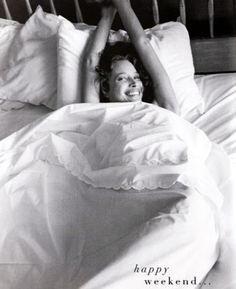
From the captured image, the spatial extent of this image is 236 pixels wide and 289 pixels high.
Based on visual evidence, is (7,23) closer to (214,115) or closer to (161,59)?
(161,59)

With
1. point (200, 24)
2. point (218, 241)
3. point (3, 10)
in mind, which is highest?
point (3, 10)

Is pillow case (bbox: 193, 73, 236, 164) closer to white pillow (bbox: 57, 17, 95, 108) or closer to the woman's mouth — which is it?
the woman's mouth

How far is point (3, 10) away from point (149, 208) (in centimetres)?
90

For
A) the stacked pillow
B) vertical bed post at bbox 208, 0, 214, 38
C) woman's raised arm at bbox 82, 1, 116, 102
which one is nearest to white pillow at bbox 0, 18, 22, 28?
the stacked pillow

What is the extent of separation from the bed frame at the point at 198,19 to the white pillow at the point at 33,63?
0.45 ft

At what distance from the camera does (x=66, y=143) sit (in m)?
0.88

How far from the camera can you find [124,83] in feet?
3.33

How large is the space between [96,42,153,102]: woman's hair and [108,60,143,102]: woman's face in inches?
0.7

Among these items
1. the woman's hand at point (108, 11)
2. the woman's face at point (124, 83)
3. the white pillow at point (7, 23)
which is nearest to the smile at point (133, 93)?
the woman's face at point (124, 83)

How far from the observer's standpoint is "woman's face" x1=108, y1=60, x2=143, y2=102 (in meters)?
1.00

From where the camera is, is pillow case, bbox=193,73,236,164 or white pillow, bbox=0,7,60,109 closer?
pillow case, bbox=193,73,236,164

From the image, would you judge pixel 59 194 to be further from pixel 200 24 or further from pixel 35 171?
pixel 200 24

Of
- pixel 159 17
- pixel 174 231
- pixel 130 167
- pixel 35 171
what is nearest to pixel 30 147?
pixel 35 171

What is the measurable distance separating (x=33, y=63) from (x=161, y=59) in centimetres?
34
